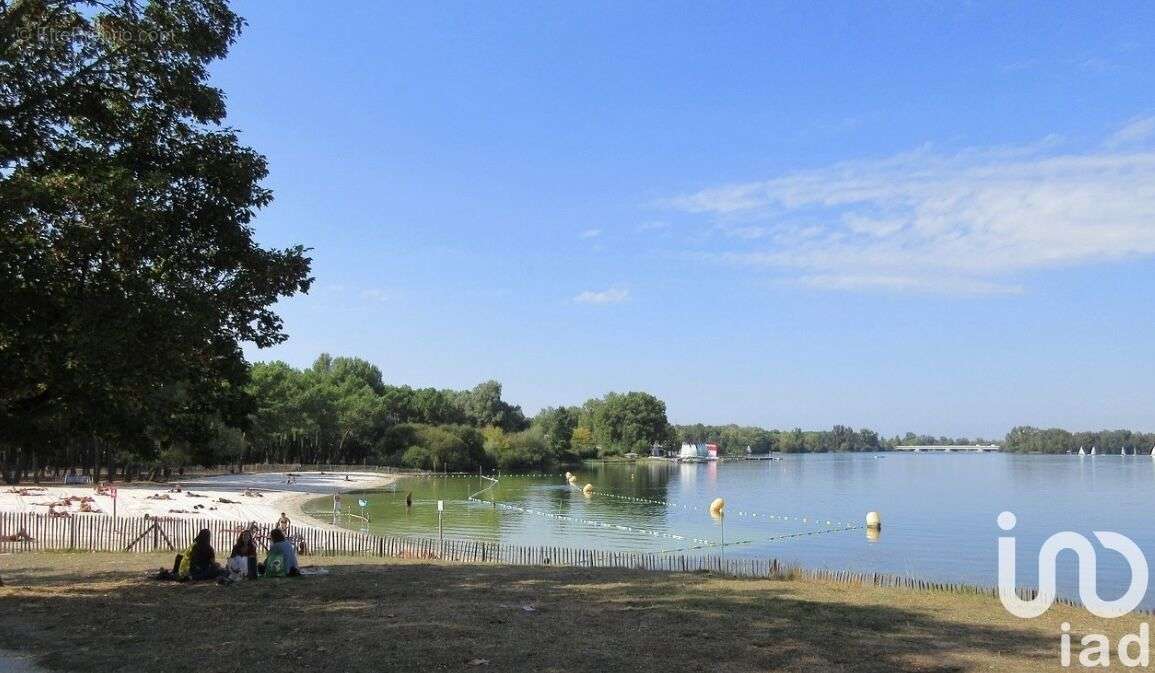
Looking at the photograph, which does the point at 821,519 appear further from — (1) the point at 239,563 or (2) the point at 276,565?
(1) the point at 239,563

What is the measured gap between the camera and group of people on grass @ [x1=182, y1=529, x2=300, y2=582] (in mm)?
16688

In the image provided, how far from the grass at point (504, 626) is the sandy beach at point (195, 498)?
2990cm

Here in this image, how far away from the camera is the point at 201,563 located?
16.8m

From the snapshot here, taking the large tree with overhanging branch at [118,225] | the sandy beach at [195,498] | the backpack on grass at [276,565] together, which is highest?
the large tree with overhanging branch at [118,225]

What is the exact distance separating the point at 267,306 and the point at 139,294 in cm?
287

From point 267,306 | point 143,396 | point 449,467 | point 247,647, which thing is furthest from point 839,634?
point 449,467

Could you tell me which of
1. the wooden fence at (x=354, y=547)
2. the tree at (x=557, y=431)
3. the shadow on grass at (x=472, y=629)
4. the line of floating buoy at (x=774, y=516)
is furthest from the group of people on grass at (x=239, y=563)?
the tree at (x=557, y=431)

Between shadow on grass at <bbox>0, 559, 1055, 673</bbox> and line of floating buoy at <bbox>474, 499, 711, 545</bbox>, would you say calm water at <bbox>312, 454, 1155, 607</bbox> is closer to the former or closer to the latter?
line of floating buoy at <bbox>474, 499, 711, 545</bbox>

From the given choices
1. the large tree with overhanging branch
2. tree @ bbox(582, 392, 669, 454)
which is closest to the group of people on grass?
the large tree with overhanging branch

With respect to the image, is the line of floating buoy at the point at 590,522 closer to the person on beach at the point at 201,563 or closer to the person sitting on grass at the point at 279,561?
the person sitting on grass at the point at 279,561

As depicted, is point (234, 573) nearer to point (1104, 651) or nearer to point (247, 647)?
point (247, 647)

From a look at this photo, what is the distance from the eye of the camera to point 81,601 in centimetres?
1405

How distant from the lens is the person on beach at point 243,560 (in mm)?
16812

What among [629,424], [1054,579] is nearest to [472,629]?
[1054,579]
